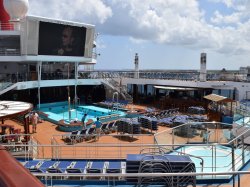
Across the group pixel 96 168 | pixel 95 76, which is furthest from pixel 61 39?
pixel 96 168

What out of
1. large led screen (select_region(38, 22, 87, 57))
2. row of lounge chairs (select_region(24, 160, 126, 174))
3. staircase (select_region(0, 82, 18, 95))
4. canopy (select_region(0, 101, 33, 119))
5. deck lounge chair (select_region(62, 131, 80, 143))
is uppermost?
large led screen (select_region(38, 22, 87, 57))

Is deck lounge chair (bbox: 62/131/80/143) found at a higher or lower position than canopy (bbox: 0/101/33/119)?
lower

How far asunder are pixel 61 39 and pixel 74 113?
714 cm

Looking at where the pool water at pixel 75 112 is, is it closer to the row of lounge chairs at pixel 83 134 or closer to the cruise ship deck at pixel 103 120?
the cruise ship deck at pixel 103 120

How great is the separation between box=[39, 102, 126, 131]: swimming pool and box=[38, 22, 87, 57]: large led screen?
4.64 metres

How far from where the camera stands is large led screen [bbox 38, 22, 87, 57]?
2431cm

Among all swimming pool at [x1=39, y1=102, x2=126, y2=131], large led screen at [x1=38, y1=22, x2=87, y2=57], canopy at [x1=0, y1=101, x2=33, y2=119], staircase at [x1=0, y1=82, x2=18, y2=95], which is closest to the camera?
canopy at [x1=0, y1=101, x2=33, y2=119]

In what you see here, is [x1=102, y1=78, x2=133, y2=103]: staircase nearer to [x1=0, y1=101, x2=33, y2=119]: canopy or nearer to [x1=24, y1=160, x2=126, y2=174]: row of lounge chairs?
[x1=0, y1=101, x2=33, y2=119]: canopy

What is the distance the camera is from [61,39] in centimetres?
2580

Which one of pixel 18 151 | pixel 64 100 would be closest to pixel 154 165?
pixel 18 151

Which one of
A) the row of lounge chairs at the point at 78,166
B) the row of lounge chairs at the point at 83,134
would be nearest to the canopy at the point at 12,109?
the row of lounge chairs at the point at 83,134

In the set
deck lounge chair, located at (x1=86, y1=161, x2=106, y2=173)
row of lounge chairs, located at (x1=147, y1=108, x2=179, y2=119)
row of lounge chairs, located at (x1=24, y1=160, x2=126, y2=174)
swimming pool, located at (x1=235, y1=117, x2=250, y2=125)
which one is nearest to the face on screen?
row of lounge chairs, located at (x1=147, y1=108, x2=179, y2=119)

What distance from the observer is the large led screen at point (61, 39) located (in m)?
24.3

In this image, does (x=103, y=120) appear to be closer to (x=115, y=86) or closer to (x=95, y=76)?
(x=115, y=86)
